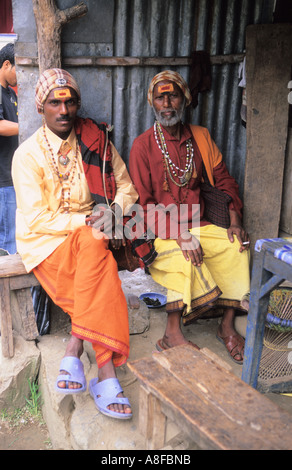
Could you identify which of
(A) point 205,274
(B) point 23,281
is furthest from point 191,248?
(B) point 23,281

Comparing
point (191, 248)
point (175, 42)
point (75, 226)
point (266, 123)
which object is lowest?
point (191, 248)

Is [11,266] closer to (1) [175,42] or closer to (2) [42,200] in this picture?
(2) [42,200]

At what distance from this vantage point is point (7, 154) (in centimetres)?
Answer: 465

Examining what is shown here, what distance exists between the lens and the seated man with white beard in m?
3.30

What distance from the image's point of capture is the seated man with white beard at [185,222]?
3.30 metres

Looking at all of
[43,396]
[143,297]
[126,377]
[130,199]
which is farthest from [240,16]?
[43,396]

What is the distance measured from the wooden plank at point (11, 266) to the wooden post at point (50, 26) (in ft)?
4.51

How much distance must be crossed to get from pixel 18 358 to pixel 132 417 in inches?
41.6

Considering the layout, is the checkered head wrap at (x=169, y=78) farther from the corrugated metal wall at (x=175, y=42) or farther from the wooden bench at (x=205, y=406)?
the wooden bench at (x=205, y=406)

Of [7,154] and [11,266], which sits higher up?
[7,154]

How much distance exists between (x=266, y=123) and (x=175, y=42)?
1029mm

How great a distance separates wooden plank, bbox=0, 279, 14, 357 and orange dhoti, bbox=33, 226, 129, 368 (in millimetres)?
417

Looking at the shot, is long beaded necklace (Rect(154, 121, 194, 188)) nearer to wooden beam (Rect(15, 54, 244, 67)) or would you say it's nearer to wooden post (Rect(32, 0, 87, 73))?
wooden beam (Rect(15, 54, 244, 67))
